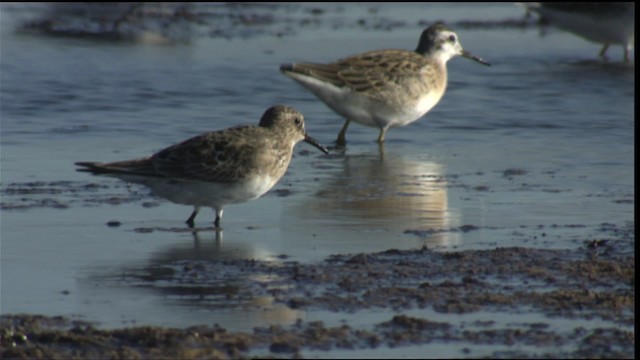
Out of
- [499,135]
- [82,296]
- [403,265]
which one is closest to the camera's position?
[82,296]

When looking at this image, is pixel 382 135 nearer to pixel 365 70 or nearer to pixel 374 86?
pixel 374 86

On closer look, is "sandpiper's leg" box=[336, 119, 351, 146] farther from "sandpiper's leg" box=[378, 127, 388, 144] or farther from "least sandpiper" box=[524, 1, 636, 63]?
"least sandpiper" box=[524, 1, 636, 63]

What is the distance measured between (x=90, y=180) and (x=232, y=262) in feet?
10.5

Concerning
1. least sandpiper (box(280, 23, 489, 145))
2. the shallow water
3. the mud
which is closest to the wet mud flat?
the shallow water

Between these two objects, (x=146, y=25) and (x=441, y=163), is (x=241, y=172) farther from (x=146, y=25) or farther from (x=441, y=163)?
(x=146, y=25)

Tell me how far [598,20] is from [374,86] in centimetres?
748

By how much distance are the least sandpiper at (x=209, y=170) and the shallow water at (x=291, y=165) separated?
0.82 feet

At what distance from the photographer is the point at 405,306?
7.45 metres

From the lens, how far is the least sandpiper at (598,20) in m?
20.3

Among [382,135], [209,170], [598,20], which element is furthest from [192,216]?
[598,20]

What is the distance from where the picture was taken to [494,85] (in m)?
18.1

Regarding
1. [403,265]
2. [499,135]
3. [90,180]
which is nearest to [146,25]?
[499,135]

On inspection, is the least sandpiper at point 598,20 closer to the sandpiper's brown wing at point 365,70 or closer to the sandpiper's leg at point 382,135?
the sandpiper's brown wing at point 365,70

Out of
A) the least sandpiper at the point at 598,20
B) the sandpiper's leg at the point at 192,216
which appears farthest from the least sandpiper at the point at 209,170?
the least sandpiper at the point at 598,20
